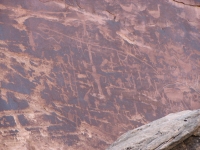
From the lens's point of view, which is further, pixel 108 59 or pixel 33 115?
pixel 108 59

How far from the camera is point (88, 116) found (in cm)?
293

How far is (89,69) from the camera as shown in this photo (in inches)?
119

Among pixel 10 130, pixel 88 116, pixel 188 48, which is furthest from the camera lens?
pixel 188 48

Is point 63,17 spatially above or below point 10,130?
above

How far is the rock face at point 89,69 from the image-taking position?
9.25ft

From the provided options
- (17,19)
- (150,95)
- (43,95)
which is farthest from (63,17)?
(150,95)

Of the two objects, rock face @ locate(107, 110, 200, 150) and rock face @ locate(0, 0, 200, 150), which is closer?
rock face @ locate(107, 110, 200, 150)

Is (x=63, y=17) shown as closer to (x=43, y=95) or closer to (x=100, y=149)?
(x=43, y=95)

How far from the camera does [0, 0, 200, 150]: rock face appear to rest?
2818 millimetres

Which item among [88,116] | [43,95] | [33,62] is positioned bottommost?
[88,116]

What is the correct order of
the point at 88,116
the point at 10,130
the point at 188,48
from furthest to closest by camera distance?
the point at 188,48 → the point at 88,116 → the point at 10,130

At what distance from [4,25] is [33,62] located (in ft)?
1.04

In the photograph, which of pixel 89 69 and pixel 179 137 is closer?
pixel 179 137

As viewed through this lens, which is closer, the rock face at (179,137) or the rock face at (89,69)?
the rock face at (179,137)
